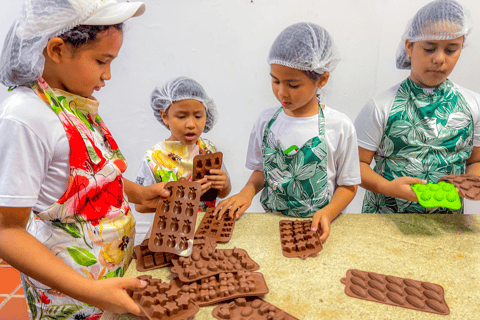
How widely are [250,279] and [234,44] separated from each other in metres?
1.96

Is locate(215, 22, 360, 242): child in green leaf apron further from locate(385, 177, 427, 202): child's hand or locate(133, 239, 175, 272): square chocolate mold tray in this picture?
locate(133, 239, 175, 272): square chocolate mold tray

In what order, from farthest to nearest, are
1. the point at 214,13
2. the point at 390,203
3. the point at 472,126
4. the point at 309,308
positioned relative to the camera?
the point at 214,13 → the point at 390,203 → the point at 472,126 → the point at 309,308

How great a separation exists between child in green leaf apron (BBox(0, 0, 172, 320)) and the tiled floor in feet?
4.58

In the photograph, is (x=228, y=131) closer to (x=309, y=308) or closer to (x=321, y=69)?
(x=321, y=69)

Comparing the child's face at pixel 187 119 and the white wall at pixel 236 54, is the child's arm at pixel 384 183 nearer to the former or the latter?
the child's face at pixel 187 119

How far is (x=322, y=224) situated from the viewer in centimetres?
137

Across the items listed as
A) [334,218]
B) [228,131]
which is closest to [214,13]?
[228,131]

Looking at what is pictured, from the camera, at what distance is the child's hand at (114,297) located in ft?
2.74

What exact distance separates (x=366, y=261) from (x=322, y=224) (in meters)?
0.23

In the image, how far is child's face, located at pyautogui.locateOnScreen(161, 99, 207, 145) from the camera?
1.80 m

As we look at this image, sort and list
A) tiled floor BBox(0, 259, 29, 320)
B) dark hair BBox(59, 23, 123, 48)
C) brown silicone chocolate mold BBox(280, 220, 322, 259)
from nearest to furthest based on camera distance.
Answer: dark hair BBox(59, 23, 123, 48)
brown silicone chocolate mold BBox(280, 220, 322, 259)
tiled floor BBox(0, 259, 29, 320)

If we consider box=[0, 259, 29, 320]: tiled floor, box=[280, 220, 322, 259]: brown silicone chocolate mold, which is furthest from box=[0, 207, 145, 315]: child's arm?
box=[0, 259, 29, 320]: tiled floor

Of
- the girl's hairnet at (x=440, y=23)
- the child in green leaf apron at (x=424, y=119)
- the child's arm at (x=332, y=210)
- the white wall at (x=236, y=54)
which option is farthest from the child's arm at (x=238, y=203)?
the white wall at (x=236, y=54)

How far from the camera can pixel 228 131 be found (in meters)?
2.78
